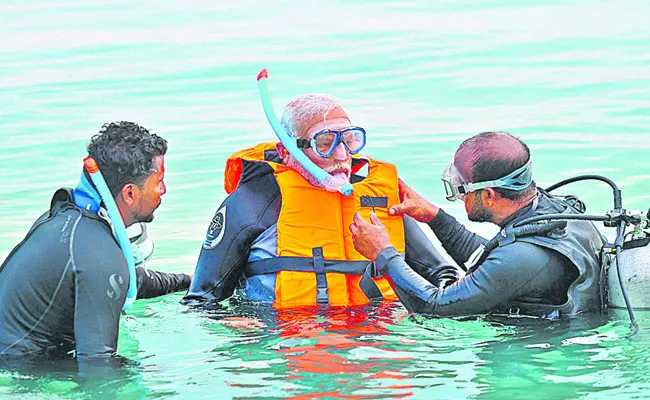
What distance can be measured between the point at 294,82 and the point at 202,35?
3290 millimetres

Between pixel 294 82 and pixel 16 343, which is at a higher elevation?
pixel 294 82

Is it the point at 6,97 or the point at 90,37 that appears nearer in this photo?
the point at 6,97

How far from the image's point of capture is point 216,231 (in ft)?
18.0

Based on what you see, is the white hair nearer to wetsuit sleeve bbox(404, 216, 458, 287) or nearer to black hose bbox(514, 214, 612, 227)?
wetsuit sleeve bbox(404, 216, 458, 287)

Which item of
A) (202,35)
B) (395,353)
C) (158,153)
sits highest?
(202,35)

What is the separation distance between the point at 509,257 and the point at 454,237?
0.95 metres

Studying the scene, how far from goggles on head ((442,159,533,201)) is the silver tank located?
1.66 feet

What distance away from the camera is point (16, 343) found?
4172 mm

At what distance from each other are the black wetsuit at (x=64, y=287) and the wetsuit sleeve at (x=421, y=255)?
1.99 metres

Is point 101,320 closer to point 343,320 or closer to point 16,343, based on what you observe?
point 16,343

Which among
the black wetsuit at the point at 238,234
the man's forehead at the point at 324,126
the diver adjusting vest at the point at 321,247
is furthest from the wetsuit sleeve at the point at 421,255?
the man's forehead at the point at 324,126

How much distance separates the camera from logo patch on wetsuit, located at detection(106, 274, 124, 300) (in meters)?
4.00

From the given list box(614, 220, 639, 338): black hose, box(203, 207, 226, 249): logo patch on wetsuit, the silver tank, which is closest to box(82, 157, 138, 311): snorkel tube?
box(203, 207, 226, 249): logo patch on wetsuit

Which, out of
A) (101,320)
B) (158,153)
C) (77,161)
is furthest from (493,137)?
(77,161)
